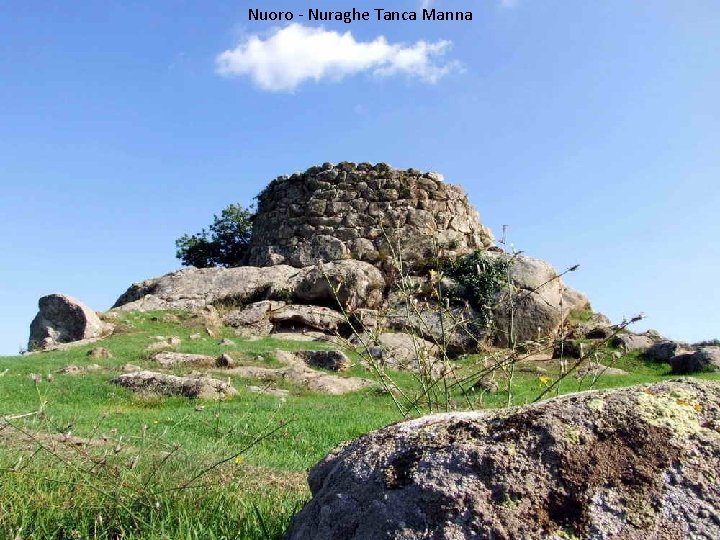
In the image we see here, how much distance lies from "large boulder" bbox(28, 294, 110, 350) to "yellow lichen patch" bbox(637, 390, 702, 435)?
20147 mm

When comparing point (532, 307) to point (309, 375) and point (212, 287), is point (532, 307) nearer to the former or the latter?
point (309, 375)

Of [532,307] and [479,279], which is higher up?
[479,279]

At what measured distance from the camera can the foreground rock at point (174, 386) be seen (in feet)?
39.2

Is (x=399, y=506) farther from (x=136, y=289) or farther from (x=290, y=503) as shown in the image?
(x=136, y=289)

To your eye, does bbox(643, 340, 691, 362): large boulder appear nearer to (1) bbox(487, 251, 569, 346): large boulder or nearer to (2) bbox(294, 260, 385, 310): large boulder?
(1) bbox(487, 251, 569, 346): large boulder

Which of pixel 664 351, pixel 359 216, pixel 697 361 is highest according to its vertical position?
pixel 359 216

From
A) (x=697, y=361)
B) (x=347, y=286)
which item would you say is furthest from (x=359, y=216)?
(x=697, y=361)

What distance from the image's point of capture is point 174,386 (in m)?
12.2

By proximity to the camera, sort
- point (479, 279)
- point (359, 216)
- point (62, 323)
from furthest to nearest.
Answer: point (359, 216)
point (479, 279)
point (62, 323)

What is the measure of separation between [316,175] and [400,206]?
12.1 ft

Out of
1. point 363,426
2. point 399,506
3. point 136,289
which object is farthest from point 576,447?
point 136,289

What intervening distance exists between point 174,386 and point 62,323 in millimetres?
10575

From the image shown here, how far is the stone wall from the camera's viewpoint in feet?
81.1

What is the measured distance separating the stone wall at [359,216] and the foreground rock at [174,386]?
483 inches
